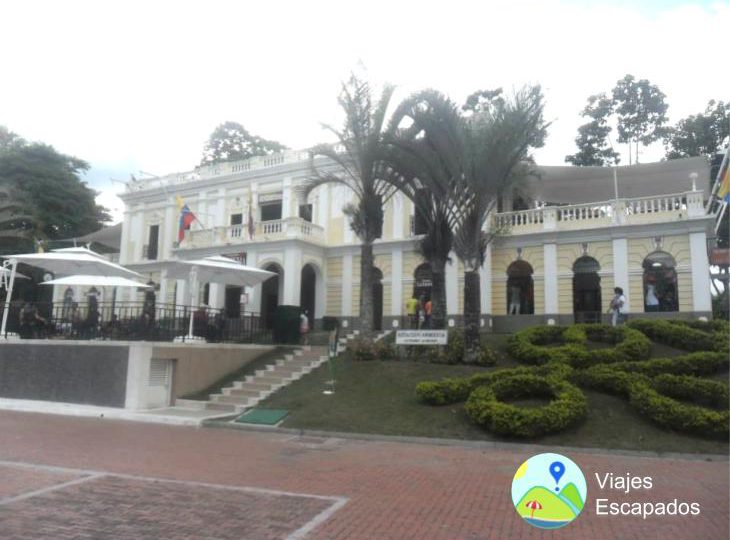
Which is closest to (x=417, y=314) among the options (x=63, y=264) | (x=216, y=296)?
(x=216, y=296)

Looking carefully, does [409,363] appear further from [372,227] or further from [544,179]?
[544,179]

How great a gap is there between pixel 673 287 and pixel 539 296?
16.9 feet

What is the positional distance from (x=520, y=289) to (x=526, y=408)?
1439 cm

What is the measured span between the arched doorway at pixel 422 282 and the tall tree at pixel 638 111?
1607 centimetres

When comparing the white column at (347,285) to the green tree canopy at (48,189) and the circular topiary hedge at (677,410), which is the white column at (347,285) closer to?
the circular topiary hedge at (677,410)

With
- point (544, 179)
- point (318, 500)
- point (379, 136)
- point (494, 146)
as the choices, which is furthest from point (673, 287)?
point (318, 500)

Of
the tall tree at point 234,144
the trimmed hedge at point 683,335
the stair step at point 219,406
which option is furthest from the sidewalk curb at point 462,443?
the tall tree at point 234,144

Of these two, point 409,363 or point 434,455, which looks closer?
point 434,455

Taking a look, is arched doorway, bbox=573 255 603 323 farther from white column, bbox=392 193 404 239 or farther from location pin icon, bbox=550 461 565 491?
location pin icon, bbox=550 461 565 491

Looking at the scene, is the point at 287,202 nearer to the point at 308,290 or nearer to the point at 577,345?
the point at 308,290

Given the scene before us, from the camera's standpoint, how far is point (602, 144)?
1348 inches

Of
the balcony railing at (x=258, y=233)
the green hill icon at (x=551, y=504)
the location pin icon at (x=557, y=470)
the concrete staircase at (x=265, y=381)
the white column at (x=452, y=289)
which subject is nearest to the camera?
the location pin icon at (x=557, y=470)

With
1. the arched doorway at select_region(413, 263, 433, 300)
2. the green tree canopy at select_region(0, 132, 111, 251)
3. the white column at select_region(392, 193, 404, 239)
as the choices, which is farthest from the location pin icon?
the green tree canopy at select_region(0, 132, 111, 251)

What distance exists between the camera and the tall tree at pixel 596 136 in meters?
33.9
